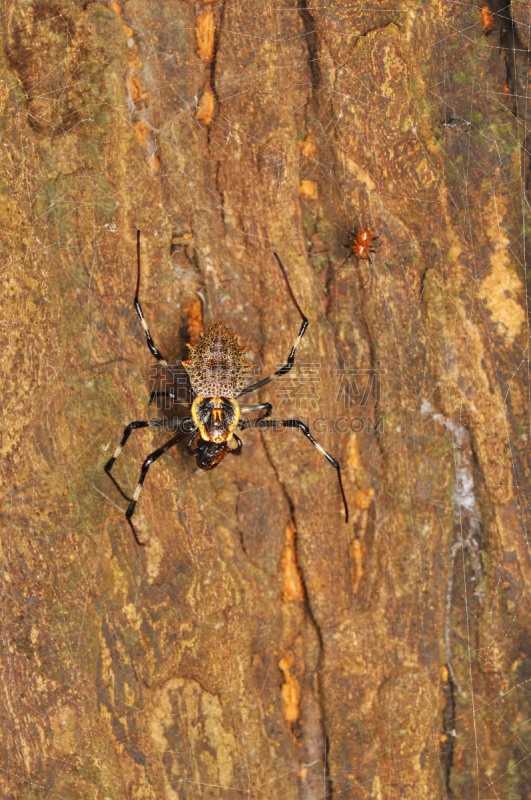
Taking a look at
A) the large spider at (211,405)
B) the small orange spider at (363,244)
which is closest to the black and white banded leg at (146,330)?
the large spider at (211,405)

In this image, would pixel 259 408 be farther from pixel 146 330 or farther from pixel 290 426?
pixel 146 330

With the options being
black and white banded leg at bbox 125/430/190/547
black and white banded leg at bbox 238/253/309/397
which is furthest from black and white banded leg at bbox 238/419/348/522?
black and white banded leg at bbox 125/430/190/547

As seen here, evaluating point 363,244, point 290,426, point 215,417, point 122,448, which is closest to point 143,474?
point 122,448

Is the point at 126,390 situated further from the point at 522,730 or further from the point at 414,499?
the point at 522,730

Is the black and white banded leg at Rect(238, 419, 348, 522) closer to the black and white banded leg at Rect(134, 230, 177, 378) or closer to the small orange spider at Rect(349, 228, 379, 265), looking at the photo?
the black and white banded leg at Rect(134, 230, 177, 378)

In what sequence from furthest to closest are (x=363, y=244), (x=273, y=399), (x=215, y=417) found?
1. (x=273, y=399)
2. (x=363, y=244)
3. (x=215, y=417)

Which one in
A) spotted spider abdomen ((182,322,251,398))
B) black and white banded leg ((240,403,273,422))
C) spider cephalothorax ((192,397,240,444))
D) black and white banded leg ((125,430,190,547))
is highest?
spotted spider abdomen ((182,322,251,398))

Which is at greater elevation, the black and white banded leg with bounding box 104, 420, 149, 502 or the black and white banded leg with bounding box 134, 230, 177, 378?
the black and white banded leg with bounding box 134, 230, 177, 378
